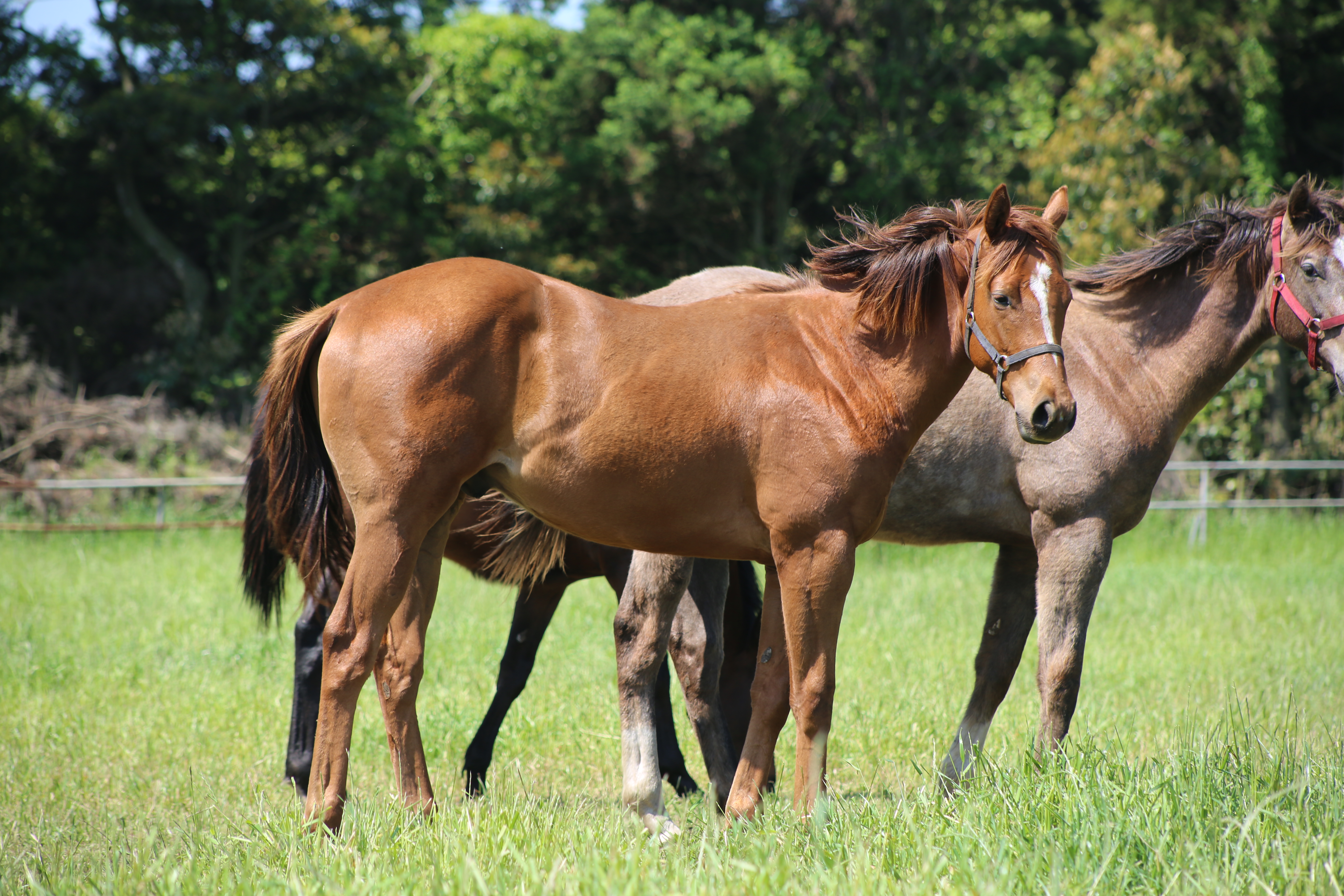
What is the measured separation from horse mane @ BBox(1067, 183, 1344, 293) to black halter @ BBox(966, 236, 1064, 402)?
5.03 feet

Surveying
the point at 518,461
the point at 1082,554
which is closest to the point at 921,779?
the point at 1082,554

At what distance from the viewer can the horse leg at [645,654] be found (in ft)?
12.7

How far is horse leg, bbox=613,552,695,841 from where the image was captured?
12.7ft

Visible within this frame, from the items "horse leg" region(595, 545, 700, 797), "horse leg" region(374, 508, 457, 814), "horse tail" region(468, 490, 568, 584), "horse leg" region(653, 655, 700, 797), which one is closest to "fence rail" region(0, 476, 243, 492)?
"horse tail" region(468, 490, 568, 584)

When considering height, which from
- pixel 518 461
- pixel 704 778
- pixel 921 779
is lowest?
pixel 704 778

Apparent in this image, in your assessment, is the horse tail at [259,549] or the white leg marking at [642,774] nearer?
the white leg marking at [642,774]

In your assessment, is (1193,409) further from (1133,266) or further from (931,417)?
(931,417)

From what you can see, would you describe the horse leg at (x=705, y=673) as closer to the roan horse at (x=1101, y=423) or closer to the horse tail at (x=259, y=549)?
the roan horse at (x=1101, y=423)

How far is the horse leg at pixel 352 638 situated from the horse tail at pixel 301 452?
0.29m

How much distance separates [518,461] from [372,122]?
677 inches

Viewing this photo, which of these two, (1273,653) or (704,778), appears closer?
(704,778)

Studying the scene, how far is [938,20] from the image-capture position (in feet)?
67.5

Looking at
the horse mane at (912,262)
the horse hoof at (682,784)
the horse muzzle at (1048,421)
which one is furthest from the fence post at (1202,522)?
the horse muzzle at (1048,421)

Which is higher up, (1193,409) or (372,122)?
(372,122)
